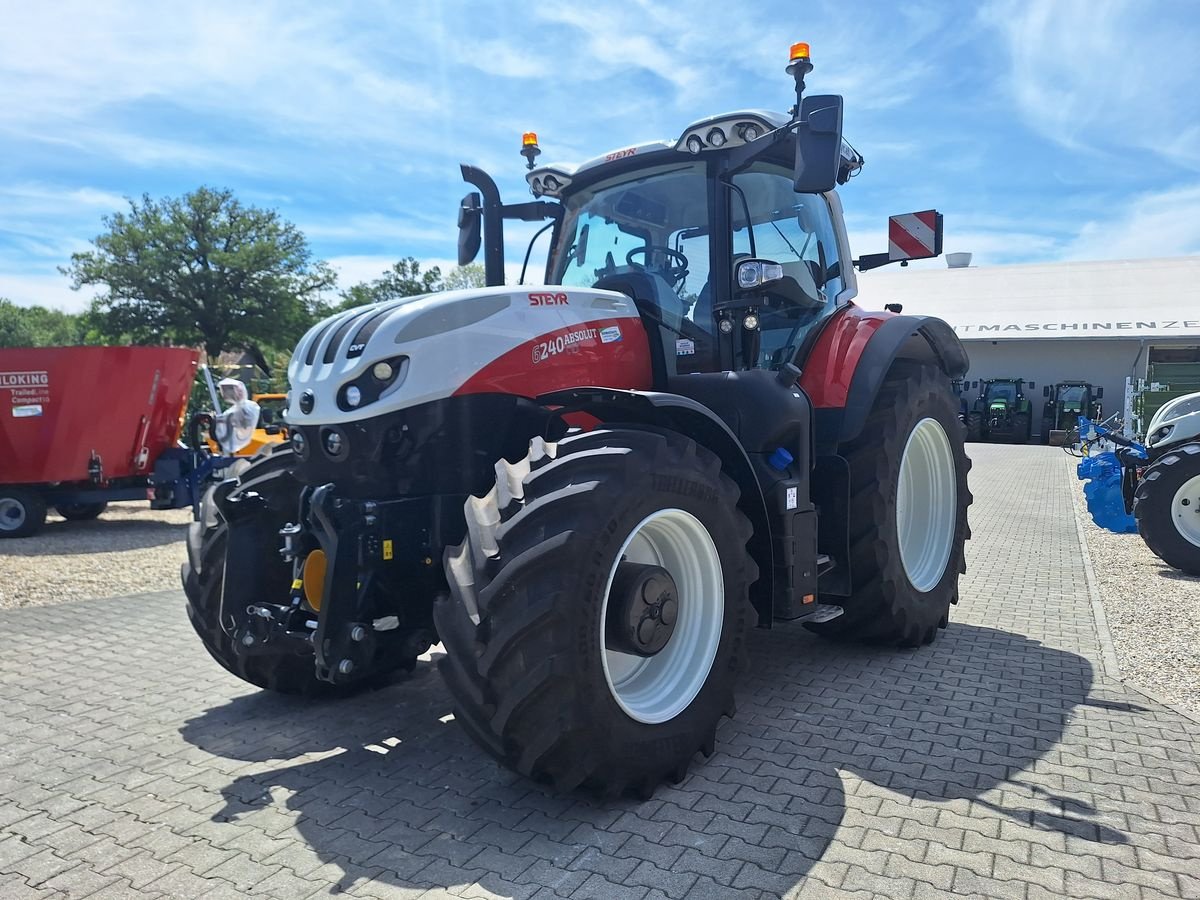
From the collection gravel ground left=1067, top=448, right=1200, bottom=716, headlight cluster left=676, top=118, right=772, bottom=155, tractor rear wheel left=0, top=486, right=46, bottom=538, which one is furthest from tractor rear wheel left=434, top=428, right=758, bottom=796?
tractor rear wheel left=0, top=486, right=46, bottom=538

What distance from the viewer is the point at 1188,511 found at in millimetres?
7383

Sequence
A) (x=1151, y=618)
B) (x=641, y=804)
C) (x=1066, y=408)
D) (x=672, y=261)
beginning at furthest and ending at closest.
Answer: (x=1066, y=408) → (x=1151, y=618) → (x=672, y=261) → (x=641, y=804)

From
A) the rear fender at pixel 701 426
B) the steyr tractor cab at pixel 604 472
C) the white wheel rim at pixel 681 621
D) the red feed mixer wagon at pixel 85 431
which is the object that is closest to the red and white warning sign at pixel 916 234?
the steyr tractor cab at pixel 604 472

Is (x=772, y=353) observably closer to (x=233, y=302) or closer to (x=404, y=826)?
(x=404, y=826)

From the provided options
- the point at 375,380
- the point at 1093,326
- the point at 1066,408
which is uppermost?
the point at 1093,326

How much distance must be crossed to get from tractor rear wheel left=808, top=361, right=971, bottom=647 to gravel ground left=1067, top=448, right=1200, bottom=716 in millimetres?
1060

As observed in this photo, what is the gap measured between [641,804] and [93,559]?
7.38 m

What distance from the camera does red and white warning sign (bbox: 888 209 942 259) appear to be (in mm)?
5137

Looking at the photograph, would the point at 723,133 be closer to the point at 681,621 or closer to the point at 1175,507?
the point at 681,621

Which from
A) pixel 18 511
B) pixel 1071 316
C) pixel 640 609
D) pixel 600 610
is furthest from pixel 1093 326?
pixel 600 610

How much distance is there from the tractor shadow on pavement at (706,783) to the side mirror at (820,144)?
2272mm

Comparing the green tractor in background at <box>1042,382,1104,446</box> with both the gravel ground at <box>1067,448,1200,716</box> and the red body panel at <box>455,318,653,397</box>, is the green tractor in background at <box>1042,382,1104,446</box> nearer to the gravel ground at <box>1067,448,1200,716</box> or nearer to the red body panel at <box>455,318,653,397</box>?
the gravel ground at <box>1067,448,1200,716</box>

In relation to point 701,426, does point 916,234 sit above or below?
above

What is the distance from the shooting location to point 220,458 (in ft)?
33.9
